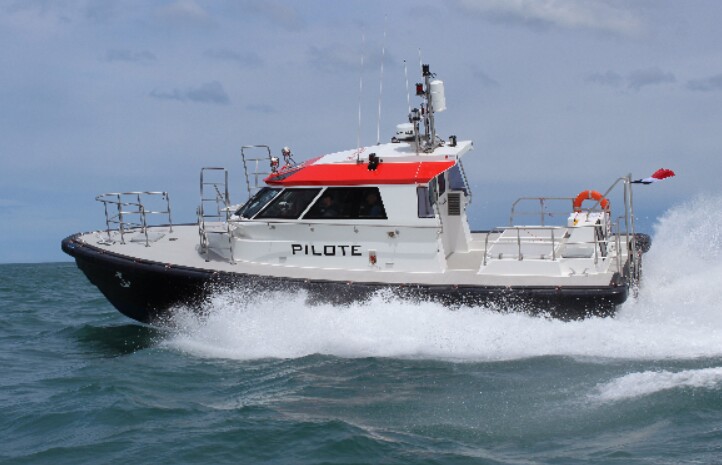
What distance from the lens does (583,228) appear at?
9703 mm

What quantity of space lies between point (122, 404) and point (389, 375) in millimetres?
2412

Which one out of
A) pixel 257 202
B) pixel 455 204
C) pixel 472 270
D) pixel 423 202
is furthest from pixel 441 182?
pixel 257 202

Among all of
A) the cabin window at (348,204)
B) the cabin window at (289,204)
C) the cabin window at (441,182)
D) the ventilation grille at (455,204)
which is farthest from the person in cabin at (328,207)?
the ventilation grille at (455,204)

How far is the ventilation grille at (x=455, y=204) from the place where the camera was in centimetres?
1111

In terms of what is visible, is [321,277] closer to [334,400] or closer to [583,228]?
[334,400]

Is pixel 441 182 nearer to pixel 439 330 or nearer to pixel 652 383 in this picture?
pixel 439 330

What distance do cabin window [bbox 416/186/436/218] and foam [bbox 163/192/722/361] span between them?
1099mm

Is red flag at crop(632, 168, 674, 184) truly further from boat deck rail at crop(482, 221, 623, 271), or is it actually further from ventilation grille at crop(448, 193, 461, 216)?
ventilation grille at crop(448, 193, 461, 216)

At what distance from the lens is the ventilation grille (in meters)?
11.1

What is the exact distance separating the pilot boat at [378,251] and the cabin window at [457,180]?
35cm

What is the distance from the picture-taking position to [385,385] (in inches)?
303

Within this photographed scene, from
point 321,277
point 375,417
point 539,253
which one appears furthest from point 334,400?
point 539,253

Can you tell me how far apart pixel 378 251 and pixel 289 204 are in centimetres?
121

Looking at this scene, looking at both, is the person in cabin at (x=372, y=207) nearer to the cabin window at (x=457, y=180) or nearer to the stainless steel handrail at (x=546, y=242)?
the stainless steel handrail at (x=546, y=242)
